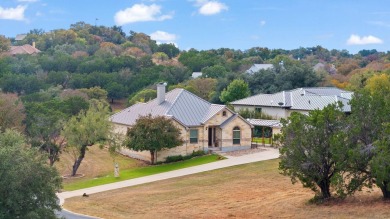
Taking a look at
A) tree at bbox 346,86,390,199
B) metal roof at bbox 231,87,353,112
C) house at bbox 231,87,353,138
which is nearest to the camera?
tree at bbox 346,86,390,199

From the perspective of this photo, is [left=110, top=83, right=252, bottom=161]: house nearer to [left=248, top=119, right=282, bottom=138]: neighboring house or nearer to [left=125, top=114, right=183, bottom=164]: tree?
[left=125, top=114, right=183, bottom=164]: tree

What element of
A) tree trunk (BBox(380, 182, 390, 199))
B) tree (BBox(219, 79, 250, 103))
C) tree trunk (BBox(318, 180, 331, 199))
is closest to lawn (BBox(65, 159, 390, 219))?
tree trunk (BBox(380, 182, 390, 199))

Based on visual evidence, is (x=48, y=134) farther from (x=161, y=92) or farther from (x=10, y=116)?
(x=161, y=92)

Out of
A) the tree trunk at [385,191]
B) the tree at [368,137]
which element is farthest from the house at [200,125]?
the tree trunk at [385,191]

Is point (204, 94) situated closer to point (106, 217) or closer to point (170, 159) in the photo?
point (170, 159)

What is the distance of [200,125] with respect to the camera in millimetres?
50281

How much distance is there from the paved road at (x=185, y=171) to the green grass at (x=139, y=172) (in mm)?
1124

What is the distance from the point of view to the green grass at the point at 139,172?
4177cm

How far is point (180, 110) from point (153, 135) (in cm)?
→ 600

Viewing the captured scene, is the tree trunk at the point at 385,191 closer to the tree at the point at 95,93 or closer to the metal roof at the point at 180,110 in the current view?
the metal roof at the point at 180,110

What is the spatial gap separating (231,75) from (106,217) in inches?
2240

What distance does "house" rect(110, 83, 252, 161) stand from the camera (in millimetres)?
49594

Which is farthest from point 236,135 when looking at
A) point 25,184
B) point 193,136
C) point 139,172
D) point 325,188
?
point 25,184

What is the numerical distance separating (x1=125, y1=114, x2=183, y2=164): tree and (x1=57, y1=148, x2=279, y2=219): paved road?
10.6 ft
